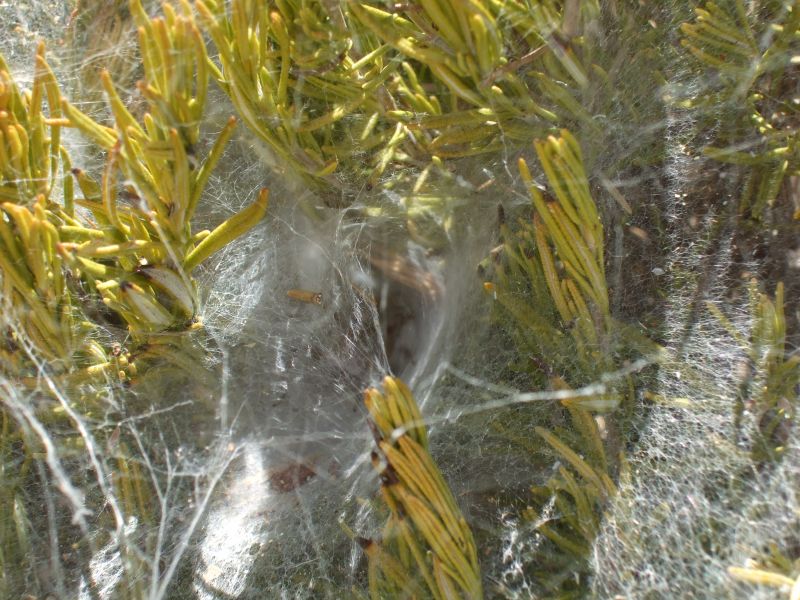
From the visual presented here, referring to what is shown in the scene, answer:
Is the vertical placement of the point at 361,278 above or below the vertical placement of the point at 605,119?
below

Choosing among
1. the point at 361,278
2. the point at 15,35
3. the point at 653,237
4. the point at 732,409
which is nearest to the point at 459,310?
the point at 361,278

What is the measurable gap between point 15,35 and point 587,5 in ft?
3.10

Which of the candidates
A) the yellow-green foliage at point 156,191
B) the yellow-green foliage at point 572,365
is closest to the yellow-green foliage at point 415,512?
the yellow-green foliage at point 572,365

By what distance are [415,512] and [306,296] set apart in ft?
1.75

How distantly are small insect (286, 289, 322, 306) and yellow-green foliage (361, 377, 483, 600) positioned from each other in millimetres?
442

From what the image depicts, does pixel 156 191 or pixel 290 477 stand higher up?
pixel 156 191

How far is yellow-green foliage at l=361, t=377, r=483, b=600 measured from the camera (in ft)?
2.13

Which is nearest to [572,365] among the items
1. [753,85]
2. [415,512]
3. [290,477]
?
[415,512]

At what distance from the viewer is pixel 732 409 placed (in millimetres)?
724

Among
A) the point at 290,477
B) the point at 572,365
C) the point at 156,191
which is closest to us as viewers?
the point at 156,191

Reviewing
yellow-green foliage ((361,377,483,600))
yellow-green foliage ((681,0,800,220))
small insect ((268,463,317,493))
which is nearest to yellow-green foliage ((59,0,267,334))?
yellow-green foliage ((361,377,483,600))

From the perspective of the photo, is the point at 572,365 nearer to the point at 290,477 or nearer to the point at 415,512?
the point at 415,512

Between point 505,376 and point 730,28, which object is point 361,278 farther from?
point 730,28

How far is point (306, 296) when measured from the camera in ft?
3.57
